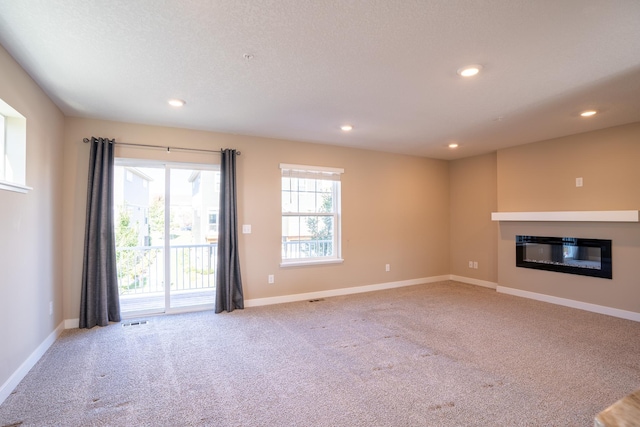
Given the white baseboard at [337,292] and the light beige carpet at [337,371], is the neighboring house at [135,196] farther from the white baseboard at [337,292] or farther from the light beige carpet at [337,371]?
the white baseboard at [337,292]

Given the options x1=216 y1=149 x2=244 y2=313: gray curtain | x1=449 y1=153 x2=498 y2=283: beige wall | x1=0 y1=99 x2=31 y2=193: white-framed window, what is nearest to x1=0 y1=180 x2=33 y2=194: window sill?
x1=0 y1=99 x2=31 y2=193: white-framed window

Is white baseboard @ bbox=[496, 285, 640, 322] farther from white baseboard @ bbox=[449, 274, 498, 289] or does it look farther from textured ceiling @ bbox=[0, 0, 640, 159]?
textured ceiling @ bbox=[0, 0, 640, 159]

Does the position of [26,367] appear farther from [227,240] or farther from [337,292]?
[337,292]

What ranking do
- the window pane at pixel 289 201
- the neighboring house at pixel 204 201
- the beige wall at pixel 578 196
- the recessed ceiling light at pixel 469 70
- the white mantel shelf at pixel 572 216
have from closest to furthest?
1. the recessed ceiling light at pixel 469 70
2. the white mantel shelf at pixel 572 216
3. the beige wall at pixel 578 196
4. the neighboring house at pixel 204 201
5. the window pane at pixel 289 201

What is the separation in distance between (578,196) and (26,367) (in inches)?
259

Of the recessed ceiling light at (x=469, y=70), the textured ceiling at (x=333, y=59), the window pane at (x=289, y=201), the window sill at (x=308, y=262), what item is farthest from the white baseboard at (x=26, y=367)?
the recessed ceiling light at (x=469, y=70)

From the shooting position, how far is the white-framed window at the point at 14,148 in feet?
8.46

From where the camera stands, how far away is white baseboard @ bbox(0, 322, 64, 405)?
230 centimetres

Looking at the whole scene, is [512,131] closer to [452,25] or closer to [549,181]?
[549,181]

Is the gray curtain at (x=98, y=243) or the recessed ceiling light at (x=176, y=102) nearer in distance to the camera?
the recessed ceiling light at (x=176, y=102)

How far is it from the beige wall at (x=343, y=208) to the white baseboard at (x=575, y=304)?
1.43 metres

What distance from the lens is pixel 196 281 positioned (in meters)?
5.48

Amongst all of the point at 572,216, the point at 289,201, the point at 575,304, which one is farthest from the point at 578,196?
the point at 289,201

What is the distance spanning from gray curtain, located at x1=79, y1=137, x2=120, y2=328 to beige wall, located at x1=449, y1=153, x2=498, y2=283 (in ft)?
19.1
